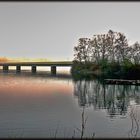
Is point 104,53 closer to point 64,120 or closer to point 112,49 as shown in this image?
point 112,49

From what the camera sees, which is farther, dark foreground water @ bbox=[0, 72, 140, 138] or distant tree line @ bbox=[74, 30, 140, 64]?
distant tree line @ bbox=[74, 30, 140, 64]

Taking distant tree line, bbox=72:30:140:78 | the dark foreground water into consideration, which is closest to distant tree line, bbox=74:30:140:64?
distant tree line, bbox=72:30:140:78

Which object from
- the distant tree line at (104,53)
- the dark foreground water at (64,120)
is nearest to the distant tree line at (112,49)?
the distant tree line at (104,53)

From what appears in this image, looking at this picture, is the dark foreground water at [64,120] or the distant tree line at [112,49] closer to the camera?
the dark foreground water at [64,120]

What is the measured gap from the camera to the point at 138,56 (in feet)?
494

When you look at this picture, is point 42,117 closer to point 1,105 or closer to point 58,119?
point 58,119

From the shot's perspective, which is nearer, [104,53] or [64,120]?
[64,120]

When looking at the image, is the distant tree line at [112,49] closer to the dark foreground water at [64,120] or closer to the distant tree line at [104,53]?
the distant tree line at [104,53]

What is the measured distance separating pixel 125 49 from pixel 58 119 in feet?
359

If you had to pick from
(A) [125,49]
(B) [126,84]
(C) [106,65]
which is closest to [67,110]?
(B) [126,84]

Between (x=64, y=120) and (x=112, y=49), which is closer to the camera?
(x=64, y=120)

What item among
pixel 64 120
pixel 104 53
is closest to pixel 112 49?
pixel 104 53

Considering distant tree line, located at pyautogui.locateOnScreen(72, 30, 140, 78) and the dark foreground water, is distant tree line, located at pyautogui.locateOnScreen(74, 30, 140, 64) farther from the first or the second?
the dark foreground water

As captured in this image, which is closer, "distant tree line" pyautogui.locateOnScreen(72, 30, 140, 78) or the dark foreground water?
the dark foreground water
